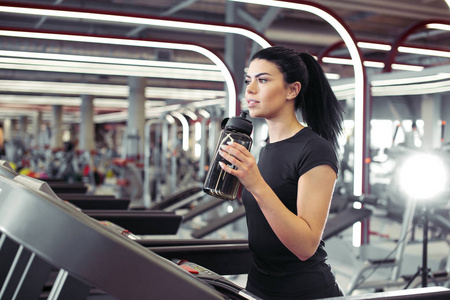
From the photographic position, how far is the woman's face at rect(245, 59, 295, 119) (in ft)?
4.66

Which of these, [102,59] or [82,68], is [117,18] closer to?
[102,59]

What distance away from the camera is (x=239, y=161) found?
115 centimetres

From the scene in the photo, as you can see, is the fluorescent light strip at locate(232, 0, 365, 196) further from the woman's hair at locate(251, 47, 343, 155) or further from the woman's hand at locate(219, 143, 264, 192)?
the woman's hand at locate(219, 143, 264, 192)

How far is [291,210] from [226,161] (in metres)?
0.34

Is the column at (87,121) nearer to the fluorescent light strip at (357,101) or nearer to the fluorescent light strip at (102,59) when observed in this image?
the fluorescent light strip at (102,59)

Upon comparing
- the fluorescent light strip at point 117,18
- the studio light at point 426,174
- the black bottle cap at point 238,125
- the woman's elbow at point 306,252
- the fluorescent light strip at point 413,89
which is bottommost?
the woman's elbow at point 306,252

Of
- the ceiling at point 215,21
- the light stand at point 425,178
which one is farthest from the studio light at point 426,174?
the ceiling at point 215,21

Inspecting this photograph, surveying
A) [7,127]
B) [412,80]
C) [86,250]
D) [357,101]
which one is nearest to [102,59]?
[357,101]

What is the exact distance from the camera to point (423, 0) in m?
8.66

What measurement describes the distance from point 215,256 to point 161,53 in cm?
438

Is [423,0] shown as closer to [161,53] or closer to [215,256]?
[161,53]

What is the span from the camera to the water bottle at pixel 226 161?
1.19m

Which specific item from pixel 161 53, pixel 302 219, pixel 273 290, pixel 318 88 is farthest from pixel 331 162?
pixel 161 53

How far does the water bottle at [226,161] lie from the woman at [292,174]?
12 cm
